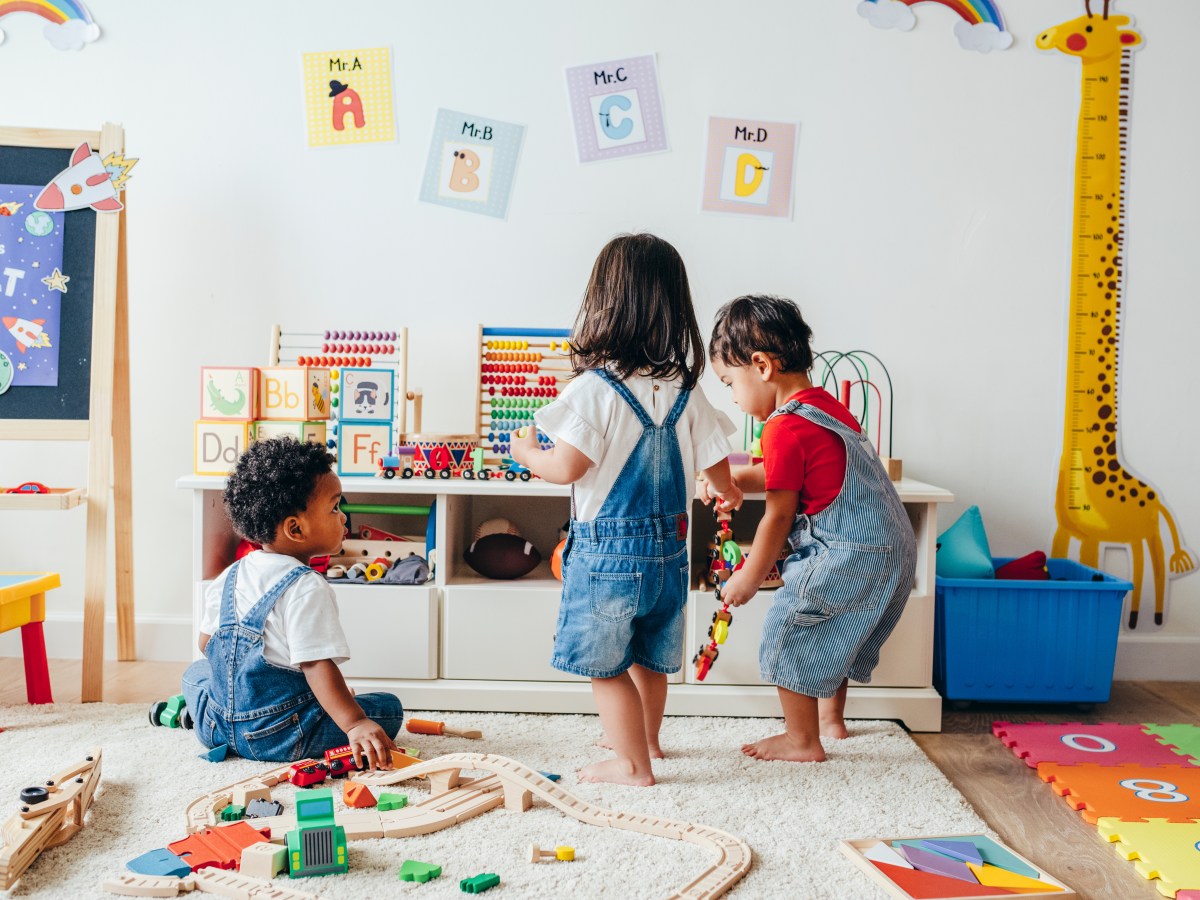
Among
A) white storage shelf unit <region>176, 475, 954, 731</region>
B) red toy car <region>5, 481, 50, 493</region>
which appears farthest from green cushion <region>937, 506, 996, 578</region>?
red toy car <region>5, 481, 50, 493</region>

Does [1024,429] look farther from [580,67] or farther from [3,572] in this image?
[3,572]

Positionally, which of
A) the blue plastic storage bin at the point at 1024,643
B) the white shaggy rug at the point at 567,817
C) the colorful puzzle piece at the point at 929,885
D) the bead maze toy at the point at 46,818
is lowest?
the white shaggy rug at the point at 567,817

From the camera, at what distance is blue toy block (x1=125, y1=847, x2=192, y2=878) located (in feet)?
4.62

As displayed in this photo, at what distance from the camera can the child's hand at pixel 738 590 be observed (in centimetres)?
192

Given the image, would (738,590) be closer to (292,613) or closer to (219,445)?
(292,613)

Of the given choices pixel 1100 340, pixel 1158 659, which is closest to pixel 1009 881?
pixel 1158 659

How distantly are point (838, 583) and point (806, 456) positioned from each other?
244 mm

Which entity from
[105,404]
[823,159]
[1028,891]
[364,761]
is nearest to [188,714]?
[364,761]

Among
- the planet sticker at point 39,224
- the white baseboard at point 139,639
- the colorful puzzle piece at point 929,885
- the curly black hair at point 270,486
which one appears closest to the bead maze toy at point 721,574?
the colorful puzzle piece at point 929,885

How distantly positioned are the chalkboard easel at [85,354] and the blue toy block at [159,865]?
3.21ft

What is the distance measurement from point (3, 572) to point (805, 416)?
2.14 m

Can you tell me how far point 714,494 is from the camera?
1.97 m

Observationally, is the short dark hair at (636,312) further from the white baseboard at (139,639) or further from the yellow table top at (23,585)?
the white baseboard at (139,639)

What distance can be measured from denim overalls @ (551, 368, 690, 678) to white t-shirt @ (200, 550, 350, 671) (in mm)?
406
